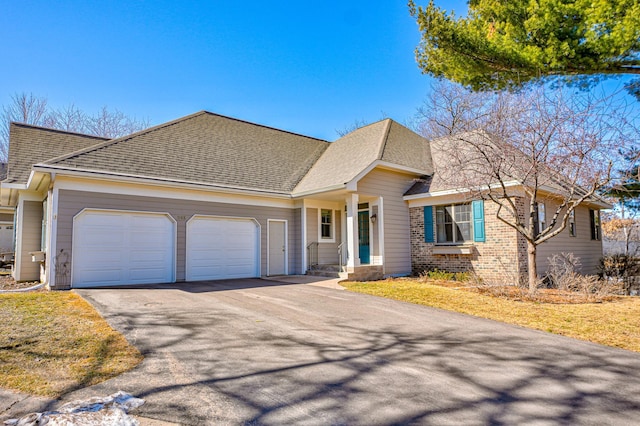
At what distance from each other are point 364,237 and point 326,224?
1650 millimetres

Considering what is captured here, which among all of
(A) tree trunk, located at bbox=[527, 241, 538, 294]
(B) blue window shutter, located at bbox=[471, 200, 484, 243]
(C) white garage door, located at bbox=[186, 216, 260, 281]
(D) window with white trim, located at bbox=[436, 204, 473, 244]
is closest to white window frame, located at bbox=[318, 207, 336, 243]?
(C) white garage door, located at bbox=[186, 216, 260, 281]

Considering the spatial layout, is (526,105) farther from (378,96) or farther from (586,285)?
(378,96)

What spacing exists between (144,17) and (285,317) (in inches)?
393

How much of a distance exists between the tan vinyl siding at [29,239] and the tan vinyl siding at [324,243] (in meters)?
9.31

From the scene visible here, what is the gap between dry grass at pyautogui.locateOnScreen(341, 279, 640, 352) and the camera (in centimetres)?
593

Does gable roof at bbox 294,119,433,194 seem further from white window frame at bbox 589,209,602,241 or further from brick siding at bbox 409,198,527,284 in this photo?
white window frame at bbox 589,209,602,241

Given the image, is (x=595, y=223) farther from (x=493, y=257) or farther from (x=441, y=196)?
(x=441, y=196)

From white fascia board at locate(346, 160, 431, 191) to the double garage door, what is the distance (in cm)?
375

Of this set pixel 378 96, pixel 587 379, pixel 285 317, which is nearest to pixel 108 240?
pixel 285 317

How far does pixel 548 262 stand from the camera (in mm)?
12625

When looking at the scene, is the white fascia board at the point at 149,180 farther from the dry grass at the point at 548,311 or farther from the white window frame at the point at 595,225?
the white window frame at the point at 595,225

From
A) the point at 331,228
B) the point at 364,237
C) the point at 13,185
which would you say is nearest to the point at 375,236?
the point at 364,237

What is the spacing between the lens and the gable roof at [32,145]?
479 inches

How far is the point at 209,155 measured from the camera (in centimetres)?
1374
